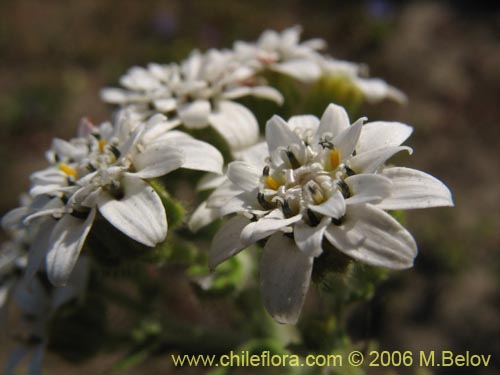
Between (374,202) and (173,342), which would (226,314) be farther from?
(374,202)

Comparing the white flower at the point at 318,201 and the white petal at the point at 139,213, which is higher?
the white flower at the point at 318,201

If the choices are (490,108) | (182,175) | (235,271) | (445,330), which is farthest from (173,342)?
(490,108)

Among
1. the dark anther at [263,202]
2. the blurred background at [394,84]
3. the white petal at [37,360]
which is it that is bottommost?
the blurred background at [394,84]

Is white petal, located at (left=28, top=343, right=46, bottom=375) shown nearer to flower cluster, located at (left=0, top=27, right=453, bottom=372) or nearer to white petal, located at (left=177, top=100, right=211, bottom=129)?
flower cluster, located at (left=0, top=27, right=453, bottom=372)

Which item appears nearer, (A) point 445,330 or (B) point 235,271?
(B) point 235,271

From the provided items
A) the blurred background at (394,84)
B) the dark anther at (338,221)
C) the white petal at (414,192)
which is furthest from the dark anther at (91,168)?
the blurred background at (394,84)

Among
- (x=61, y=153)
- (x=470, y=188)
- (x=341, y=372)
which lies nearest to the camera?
(x=341, y=372)

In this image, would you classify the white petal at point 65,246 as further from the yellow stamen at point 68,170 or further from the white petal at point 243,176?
the white petal at point 243,176
